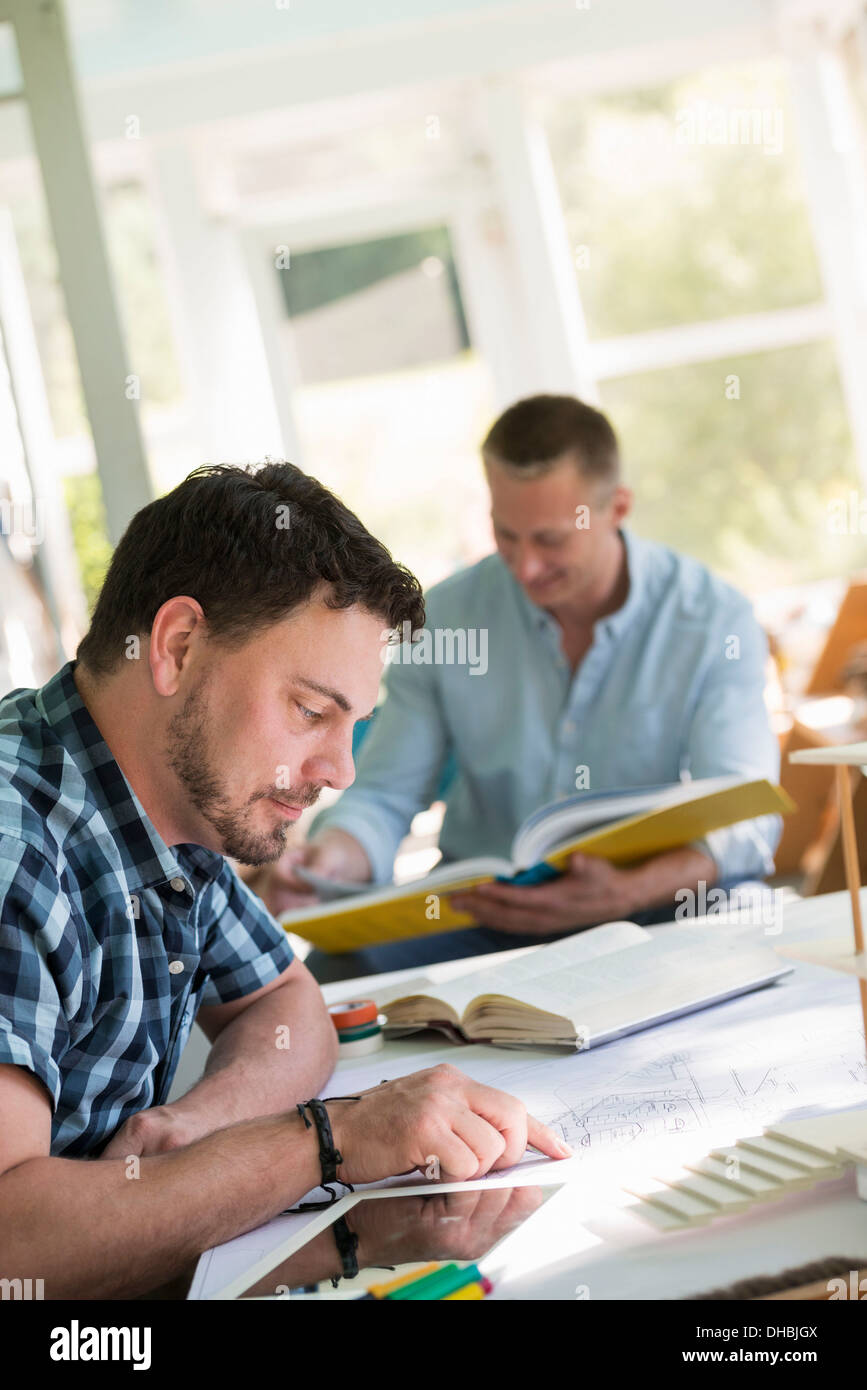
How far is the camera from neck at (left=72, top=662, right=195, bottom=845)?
1.07 m

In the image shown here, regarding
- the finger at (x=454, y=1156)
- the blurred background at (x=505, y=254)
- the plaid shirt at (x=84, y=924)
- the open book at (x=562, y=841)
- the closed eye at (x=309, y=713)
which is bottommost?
the finger at (x=454, y=1156)

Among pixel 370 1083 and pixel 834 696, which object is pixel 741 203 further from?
pixel 370 1083

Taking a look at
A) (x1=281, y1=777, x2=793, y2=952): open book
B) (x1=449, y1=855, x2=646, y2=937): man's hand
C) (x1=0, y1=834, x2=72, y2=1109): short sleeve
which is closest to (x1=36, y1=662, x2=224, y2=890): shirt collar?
(x1=0, y1=834, x2=72, y2=1109): short sleeve

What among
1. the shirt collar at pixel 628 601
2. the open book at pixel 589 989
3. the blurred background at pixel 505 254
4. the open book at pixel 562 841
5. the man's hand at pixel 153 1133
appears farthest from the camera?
the blurred background at pixel 505 254

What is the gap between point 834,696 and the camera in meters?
4.27

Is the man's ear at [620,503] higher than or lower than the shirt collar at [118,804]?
higher

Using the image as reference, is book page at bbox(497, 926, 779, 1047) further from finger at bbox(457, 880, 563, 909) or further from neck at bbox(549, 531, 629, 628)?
neck at bbox(549, 531, 629, 628)

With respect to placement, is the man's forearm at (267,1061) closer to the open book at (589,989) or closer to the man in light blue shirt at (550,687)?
the open book at (589,989)

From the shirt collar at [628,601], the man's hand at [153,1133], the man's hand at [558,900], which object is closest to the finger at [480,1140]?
the man's hand at [153,1133]

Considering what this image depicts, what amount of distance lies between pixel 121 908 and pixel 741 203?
16.3ft

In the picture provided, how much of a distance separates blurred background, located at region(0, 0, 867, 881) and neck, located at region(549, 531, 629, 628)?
294cm

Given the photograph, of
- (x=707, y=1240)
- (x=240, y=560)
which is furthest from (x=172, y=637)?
(x=707, y=1240)

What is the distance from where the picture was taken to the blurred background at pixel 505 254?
5.02 meters
